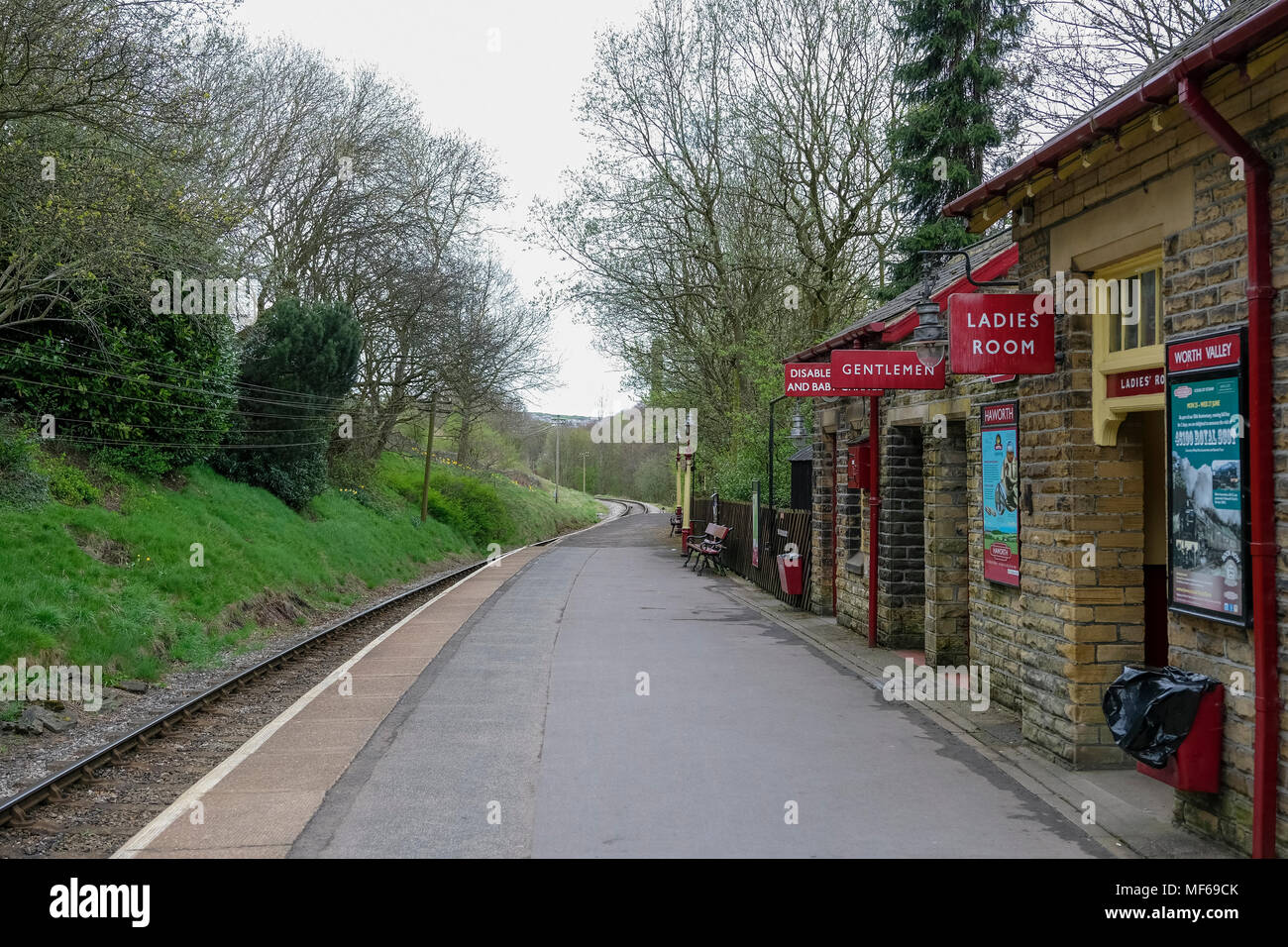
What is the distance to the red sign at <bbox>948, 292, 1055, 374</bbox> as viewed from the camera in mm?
7191

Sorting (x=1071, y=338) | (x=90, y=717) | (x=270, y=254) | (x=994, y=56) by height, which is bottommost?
(x=90, y=717)

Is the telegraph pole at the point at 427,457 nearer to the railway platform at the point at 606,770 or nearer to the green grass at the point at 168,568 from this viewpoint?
the green grass at the point at 168,568

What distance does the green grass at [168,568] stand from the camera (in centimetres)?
1108

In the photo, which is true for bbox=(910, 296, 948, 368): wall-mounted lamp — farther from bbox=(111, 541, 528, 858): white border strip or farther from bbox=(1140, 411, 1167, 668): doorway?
bbox=(111, 541, 528, 858): white border strip

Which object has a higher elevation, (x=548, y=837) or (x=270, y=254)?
(x=270, y=254)

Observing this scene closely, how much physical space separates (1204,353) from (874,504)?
7359mm

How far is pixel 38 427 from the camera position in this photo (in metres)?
15.9

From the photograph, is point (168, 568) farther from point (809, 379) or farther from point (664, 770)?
point (664, 770)

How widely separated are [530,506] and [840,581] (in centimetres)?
3928

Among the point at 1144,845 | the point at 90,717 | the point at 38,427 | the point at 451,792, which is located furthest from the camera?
the point at 38,427

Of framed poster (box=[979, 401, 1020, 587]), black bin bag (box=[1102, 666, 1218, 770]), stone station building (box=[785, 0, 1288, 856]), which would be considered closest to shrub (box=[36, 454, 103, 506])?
stone station building (box=[785, 0, 1288, 856])

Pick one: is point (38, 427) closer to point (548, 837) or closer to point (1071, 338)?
point (548, 837)

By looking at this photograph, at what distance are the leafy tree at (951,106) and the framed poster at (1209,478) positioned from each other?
49.7 feet

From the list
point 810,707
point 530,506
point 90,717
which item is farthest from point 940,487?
point 530,506
